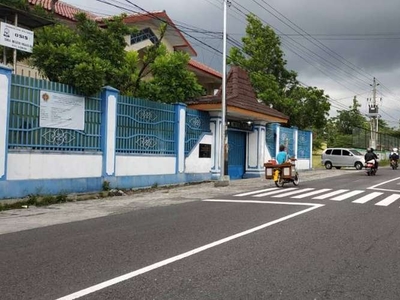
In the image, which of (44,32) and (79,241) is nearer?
(79,241)

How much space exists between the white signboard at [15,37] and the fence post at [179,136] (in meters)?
7.08

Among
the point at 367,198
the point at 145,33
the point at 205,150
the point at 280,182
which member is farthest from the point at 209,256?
the point at 145,33

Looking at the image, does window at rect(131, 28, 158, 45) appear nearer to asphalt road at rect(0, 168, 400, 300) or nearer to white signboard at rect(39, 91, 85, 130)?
white signboard at rect(39, 91, 85, 130)

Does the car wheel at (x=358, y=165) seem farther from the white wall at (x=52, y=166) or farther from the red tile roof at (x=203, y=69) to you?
the white wall at (x=52, y=166)

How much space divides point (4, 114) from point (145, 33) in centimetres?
1817

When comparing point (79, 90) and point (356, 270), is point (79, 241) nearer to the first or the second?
Result: point (356, 270)

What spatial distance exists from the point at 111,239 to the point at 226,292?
3.29 meters

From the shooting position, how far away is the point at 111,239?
7512 mm

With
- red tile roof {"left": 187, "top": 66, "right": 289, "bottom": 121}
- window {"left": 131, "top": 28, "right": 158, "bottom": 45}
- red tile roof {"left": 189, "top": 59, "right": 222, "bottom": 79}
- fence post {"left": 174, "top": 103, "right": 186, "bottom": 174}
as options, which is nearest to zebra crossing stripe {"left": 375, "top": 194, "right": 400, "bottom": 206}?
fence post {"left": 174, "top": 103, "right": 186, "bottom": 174}

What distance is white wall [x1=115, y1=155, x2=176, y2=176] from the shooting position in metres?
15.8

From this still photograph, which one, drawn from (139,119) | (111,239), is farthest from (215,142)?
(111,239)

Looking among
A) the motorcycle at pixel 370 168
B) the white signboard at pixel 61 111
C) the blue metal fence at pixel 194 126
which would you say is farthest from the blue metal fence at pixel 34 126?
the motorcycle at pixel 370 168

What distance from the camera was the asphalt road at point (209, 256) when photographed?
15.9ft

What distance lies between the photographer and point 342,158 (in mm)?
39406
